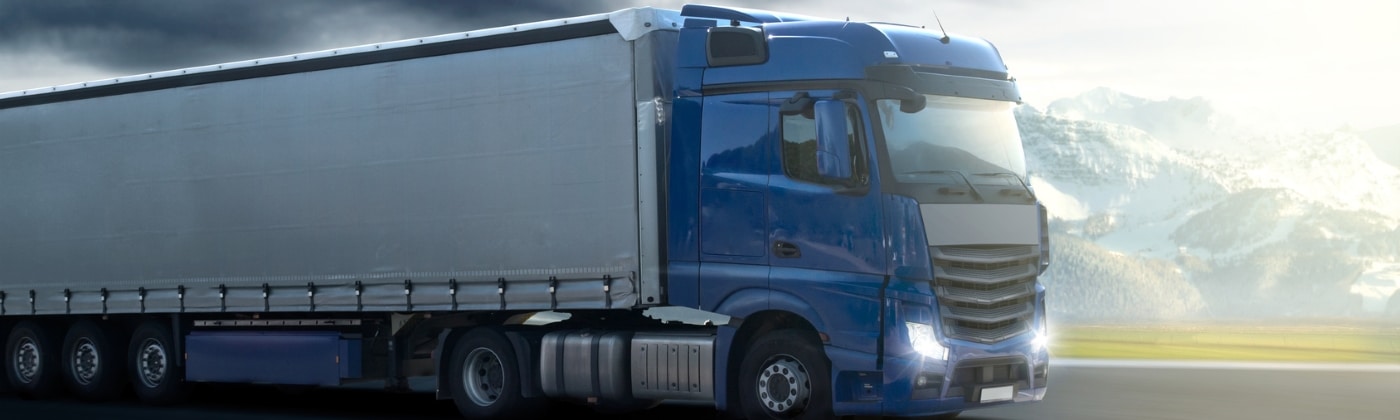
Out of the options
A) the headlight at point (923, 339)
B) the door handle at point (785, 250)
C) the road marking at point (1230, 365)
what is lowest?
the road marking at point (1230, 365)

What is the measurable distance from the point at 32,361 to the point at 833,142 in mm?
11610

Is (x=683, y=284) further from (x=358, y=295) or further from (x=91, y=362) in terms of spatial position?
(x=91, y=362)

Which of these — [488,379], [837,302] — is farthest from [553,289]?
[837,302]

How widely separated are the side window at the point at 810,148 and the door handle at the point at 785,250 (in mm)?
518

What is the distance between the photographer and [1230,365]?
23734 mm

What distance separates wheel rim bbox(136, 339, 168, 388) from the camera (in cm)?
1730

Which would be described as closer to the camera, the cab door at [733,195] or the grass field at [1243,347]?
the cab door at [733,195]

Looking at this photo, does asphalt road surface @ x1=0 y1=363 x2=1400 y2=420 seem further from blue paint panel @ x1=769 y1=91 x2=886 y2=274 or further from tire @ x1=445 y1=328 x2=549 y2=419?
blue paint panel @ x1=769 y1=91 x2=886 y2=274

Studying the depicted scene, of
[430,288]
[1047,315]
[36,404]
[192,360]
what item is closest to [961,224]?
[1047,315]

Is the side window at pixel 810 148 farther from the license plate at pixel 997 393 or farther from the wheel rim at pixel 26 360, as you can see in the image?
the wheel rim at pixel 26 360

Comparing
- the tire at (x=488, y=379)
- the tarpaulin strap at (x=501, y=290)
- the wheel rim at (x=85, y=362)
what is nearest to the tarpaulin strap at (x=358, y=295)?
the tire at (x=488, y=379)

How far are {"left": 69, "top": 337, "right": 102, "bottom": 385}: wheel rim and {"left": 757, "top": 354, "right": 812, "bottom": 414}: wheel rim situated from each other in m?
9.17

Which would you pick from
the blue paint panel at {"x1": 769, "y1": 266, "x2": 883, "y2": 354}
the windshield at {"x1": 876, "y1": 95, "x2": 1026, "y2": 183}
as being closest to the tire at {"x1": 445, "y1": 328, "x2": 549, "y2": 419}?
the blue paint panel at {"x1": 769, "y1": 266, "x2": 883, "y2": 354}

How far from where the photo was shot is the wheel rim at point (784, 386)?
1208cm
